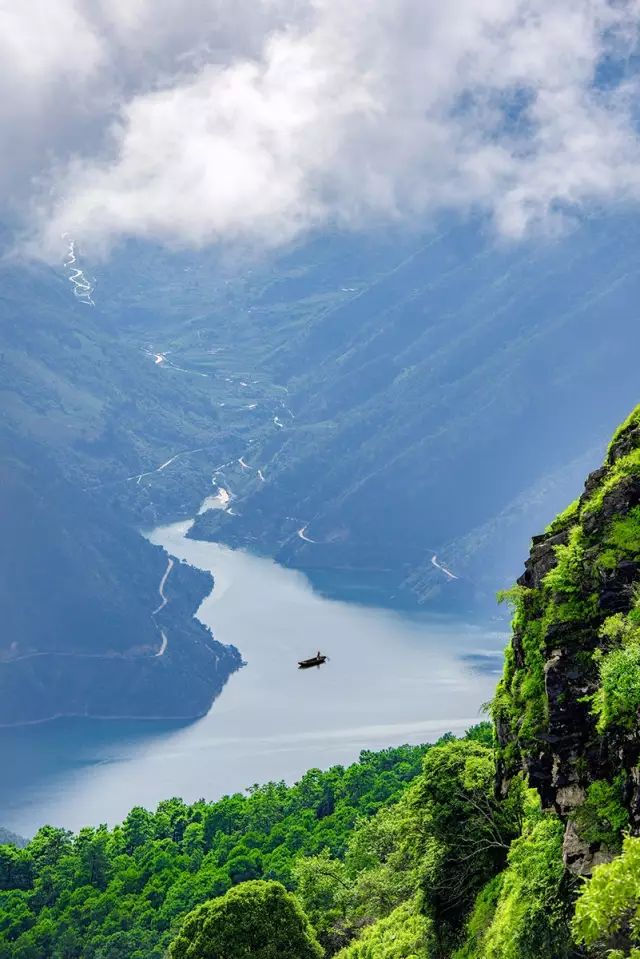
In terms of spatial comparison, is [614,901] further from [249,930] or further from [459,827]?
[249,930]

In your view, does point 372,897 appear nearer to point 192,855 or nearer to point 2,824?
point 192,855

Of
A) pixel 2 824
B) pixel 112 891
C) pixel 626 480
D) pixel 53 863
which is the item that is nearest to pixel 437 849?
pixel 626 480

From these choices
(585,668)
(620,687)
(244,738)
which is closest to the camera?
(620,687)

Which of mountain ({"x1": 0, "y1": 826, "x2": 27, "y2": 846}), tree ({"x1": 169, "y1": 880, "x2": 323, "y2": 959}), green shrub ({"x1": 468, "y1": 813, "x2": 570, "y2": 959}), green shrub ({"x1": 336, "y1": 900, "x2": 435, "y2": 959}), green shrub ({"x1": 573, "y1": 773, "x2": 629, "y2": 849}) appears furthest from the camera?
Answer: mountain ({"x1": 0, "y1": 826, "x2": 27, "y2": 846})

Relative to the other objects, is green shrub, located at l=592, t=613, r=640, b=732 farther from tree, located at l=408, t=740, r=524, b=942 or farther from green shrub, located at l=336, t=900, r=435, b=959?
green shrub, located at l=336, t=900, r=435, b=959

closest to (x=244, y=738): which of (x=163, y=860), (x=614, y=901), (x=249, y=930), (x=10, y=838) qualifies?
(x=10, y=838)

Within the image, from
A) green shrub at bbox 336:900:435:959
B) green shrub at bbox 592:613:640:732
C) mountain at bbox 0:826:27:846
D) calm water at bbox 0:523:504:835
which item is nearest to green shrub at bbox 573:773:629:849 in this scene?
green shrub at bbox 592:613:640:732

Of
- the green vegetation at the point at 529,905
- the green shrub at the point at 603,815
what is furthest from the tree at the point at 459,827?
the green shrub at the point at 603,815
